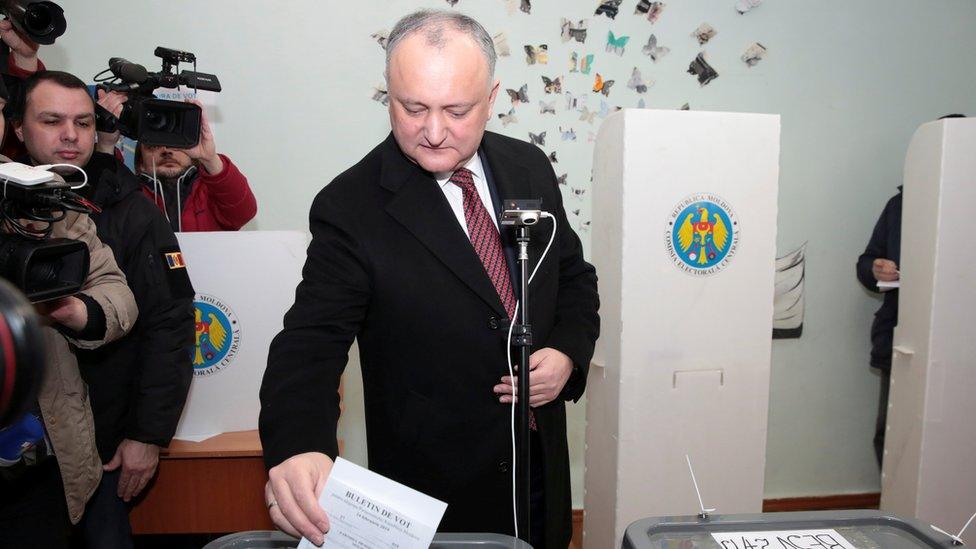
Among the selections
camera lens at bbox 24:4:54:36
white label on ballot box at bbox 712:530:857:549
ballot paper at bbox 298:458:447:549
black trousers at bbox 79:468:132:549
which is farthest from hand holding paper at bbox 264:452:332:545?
camera lens at bbox 24:4:54:36

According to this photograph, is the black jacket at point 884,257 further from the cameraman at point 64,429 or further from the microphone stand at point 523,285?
the cameraman at point 64,429

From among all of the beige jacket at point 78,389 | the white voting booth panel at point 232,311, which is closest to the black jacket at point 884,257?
the white voting booth panel at point 232,311

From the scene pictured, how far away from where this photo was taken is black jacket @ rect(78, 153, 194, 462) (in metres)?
1.66

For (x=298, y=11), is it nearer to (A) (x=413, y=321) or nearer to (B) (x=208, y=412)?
(B) (x=208, y=412)

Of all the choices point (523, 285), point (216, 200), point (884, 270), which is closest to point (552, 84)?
point (216, 200)

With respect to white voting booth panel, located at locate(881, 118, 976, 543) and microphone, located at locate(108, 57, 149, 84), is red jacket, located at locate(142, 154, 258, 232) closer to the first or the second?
microphone, located at locate(108, 57, 149, 84)

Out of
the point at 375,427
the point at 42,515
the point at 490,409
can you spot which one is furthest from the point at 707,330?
the point at 42,515

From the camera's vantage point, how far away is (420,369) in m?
1.16

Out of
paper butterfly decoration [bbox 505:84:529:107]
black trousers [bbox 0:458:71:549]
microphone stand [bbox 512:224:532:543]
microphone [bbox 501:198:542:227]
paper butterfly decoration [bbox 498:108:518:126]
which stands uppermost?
paper butterfly decoration [bbox 505:84:529:107]

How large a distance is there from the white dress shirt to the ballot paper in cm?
54

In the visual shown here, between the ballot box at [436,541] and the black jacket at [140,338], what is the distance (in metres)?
0.96

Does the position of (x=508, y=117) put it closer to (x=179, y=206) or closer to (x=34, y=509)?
(x=179, y=206)

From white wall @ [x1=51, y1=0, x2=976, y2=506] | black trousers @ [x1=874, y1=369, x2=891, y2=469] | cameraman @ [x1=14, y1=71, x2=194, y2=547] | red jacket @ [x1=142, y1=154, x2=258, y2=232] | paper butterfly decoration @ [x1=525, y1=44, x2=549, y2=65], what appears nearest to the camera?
cameraman @ [x1=14, y1=71, x2=194, y2=547]

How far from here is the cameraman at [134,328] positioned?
166 cm
